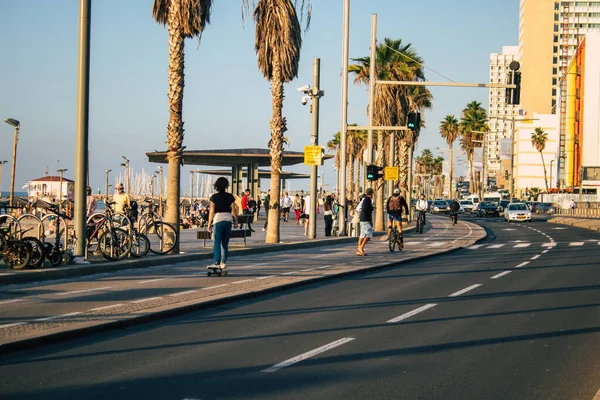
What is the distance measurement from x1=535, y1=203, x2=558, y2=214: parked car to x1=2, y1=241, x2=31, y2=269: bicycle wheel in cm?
8631

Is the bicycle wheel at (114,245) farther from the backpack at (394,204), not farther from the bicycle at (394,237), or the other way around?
the backpack at (394,204)

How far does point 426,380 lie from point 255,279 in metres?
8.65

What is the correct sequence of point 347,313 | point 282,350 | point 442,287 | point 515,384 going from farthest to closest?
point 442,287 → point 347,313 → point 282,350 → point 515,384

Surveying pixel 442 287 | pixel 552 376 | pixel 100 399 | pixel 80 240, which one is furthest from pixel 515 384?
pixel 80 240

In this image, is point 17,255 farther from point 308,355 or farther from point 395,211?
point 395,211

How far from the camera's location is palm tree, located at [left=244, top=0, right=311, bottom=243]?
26.4 metres

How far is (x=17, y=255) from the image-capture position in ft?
49.0

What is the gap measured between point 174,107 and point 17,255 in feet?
22.9

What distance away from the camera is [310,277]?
1579 centimetres

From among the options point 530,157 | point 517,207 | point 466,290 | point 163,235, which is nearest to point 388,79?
point 517,207

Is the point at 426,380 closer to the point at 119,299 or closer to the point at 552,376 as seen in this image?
the point at 552,376

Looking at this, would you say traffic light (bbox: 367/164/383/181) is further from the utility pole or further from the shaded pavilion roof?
the shaded pavilion roof

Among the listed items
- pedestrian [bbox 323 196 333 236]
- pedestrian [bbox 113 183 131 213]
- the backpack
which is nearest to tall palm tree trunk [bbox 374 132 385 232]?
pedestrian [bbox 323 196 333 236]

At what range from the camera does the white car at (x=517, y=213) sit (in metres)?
60.4
